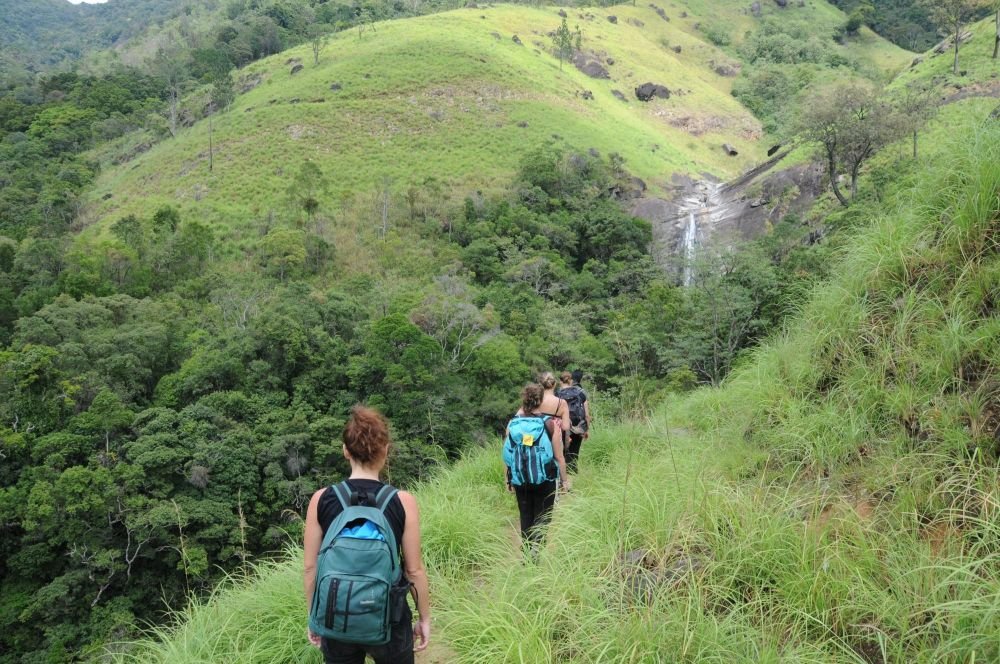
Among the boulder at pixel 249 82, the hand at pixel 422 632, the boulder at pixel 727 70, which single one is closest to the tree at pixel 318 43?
the boulder at pixel 249 82

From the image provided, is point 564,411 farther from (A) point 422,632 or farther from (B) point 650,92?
(B) point 650,92

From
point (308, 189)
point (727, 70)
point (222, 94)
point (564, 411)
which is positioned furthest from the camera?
point (727, 70)

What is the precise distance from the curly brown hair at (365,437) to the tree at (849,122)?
24.5 meters

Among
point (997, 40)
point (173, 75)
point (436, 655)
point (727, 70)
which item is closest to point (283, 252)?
point (436, 655)

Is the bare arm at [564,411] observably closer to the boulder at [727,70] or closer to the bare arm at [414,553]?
the bare arm at [414,553]

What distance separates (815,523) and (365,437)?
82.8 inches

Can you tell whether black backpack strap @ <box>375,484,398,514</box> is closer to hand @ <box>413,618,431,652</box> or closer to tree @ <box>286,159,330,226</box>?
hand @ <box>413,618,431,652</box>

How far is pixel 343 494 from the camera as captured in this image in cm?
212

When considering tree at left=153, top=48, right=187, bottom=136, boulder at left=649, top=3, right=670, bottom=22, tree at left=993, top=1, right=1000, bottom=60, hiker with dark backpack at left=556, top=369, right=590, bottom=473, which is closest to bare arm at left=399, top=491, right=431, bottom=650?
hiker with dark backpack at left=556, top=369, right=590, bottom=473

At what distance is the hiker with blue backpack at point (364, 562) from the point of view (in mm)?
1971

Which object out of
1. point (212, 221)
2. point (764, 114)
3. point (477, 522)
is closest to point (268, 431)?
point (477, 522)

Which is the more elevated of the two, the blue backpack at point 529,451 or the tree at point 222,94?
the blue backpack at point 529,451

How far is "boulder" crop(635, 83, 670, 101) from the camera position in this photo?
63.3 m

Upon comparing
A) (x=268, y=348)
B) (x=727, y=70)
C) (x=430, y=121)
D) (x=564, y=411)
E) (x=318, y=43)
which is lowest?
(x=268, y=348)
